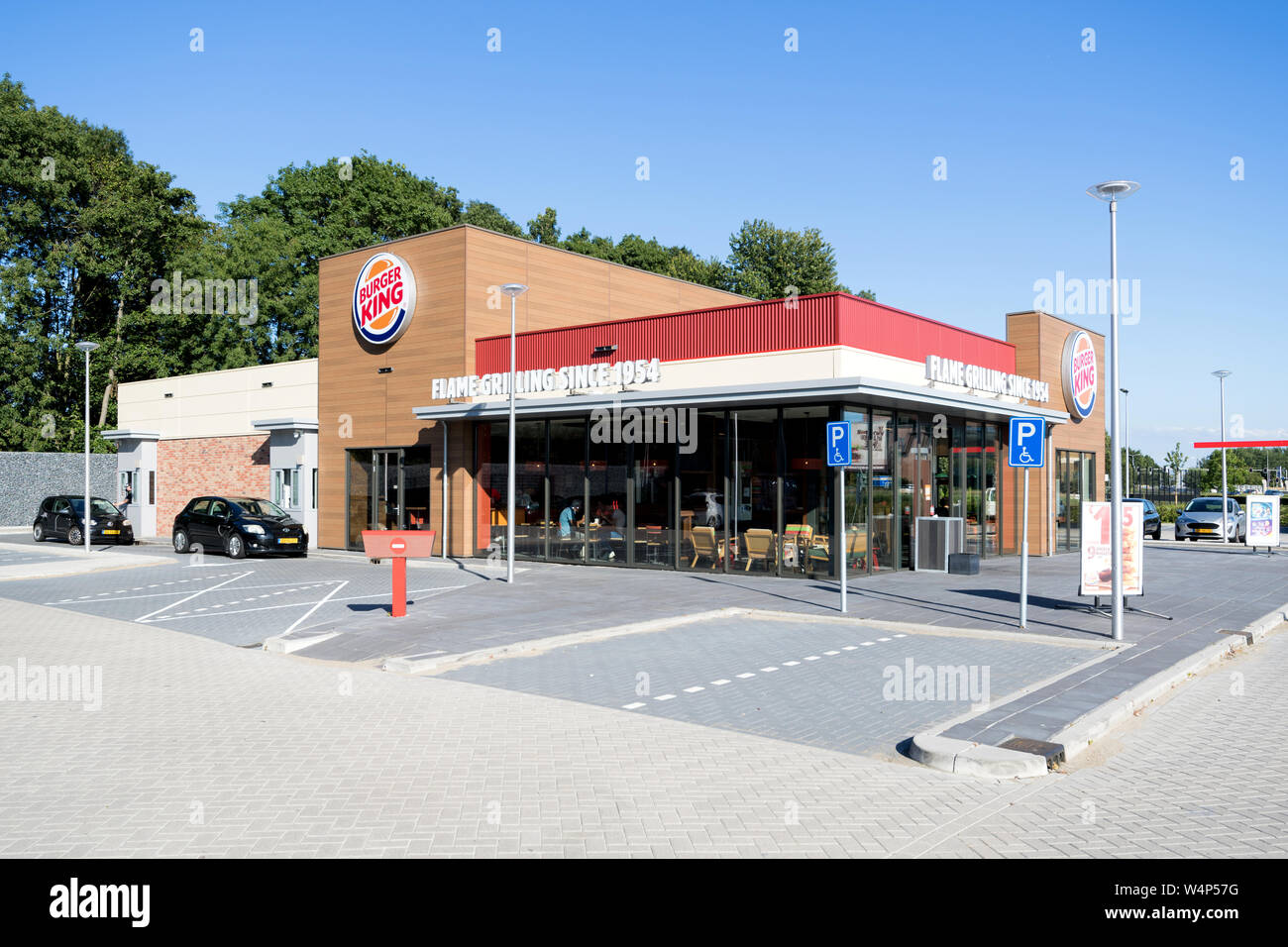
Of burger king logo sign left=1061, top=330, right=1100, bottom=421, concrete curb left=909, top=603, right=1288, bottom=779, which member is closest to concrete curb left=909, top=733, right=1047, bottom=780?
concrete curb left=909, top=603, right=1288, bottom=779

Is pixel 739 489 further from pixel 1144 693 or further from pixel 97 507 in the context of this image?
pixel 97 507

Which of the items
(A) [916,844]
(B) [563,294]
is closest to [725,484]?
(B) [563,294]

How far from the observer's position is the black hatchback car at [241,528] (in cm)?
2467

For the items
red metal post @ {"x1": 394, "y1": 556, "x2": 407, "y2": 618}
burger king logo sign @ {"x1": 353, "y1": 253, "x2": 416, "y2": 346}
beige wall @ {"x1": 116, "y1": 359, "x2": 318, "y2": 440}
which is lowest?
red metal post @ {"x1": 394, "y1": 556, "x2": 407, "y2": 618}

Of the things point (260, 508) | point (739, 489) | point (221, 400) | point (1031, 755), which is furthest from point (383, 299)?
point (1031, 755)

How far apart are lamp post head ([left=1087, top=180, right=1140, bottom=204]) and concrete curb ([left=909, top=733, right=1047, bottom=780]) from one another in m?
7.48

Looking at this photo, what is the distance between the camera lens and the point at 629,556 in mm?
21141

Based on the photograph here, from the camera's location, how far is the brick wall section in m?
31.3

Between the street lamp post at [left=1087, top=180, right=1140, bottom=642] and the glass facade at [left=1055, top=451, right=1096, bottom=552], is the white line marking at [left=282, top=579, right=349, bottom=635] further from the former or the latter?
the glass facade at [left=1055, top=451, right=1096, bottom=552]

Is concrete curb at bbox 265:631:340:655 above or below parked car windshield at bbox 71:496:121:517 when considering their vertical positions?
below

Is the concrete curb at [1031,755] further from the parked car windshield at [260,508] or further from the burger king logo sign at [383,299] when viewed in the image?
the parked car windshield at [260,508]

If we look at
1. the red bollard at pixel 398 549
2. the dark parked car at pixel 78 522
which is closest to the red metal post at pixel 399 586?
the red bollard at pixel 398 549
